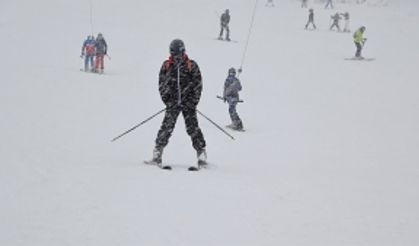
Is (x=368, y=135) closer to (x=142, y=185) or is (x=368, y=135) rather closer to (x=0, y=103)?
(x=142, y=185)

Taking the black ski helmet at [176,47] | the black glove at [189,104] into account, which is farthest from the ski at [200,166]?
the black ski helmet at [176,47]

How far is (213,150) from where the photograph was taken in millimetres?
9742

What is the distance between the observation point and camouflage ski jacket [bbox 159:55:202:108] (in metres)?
7.23

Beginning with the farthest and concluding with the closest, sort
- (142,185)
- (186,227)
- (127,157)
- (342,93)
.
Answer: (342,93) < (127,157) < (142,185) < (186,227)

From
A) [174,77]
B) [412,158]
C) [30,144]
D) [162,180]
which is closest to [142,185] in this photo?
[162,180]

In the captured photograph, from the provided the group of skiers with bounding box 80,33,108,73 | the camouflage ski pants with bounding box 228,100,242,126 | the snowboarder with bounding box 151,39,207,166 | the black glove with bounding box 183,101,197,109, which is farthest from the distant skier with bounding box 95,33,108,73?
the black glove with bounding box 183,101,197,109

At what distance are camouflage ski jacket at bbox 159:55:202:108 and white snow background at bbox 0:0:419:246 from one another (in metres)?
1.04

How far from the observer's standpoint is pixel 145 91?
648 inches

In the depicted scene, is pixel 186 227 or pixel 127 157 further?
pixel 127 157

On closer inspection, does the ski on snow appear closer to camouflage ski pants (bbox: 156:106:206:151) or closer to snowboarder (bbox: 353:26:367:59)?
camouflage ski pants (bbox: 156:106:206:151)

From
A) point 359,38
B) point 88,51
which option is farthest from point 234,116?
point 359,38

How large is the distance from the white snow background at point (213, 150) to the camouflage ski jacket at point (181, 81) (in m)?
1.04

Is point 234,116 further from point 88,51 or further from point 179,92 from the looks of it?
point 88,51

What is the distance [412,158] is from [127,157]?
575 centimetres
